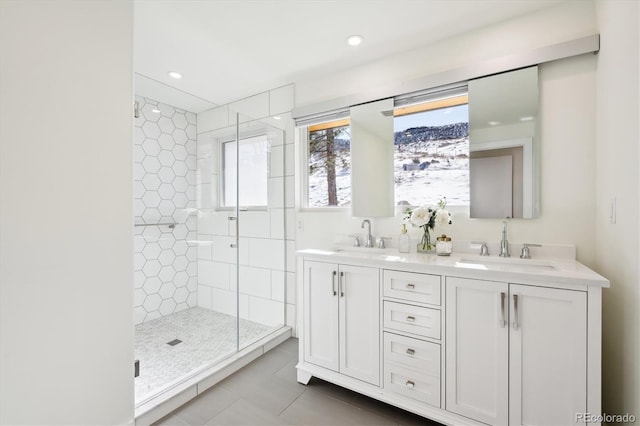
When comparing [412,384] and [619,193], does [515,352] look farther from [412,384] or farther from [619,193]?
[619,193]

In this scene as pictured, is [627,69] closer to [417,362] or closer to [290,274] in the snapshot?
[417,362]

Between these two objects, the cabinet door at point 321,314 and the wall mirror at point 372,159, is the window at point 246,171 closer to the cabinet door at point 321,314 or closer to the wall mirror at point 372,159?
the wall mirror at point 372,159

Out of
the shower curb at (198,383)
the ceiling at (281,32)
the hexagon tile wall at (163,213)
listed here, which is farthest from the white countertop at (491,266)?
the ceiling at (281,32)

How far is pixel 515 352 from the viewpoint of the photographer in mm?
1277

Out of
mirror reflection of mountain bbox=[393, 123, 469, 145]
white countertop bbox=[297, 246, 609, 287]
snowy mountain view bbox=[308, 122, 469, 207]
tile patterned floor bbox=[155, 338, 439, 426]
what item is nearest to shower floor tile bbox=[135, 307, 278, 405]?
tile patterned floor bbox=[155, 338, 439, 426]

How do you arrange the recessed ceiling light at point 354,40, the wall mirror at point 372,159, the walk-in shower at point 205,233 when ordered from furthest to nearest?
the walk-in shower at point 205,233, the wall mirror at point 372,159, the recessed ceiling light at point 354,40

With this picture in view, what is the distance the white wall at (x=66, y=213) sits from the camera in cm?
101

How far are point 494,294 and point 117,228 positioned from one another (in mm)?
1820

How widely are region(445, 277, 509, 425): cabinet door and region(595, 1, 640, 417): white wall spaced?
0.45m

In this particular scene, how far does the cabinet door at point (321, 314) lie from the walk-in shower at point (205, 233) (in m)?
0.73

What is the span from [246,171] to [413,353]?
1.98 meters

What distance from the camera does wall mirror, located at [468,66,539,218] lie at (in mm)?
1659

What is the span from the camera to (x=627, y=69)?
1178mm

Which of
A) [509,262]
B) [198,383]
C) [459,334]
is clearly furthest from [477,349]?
[198,383]
